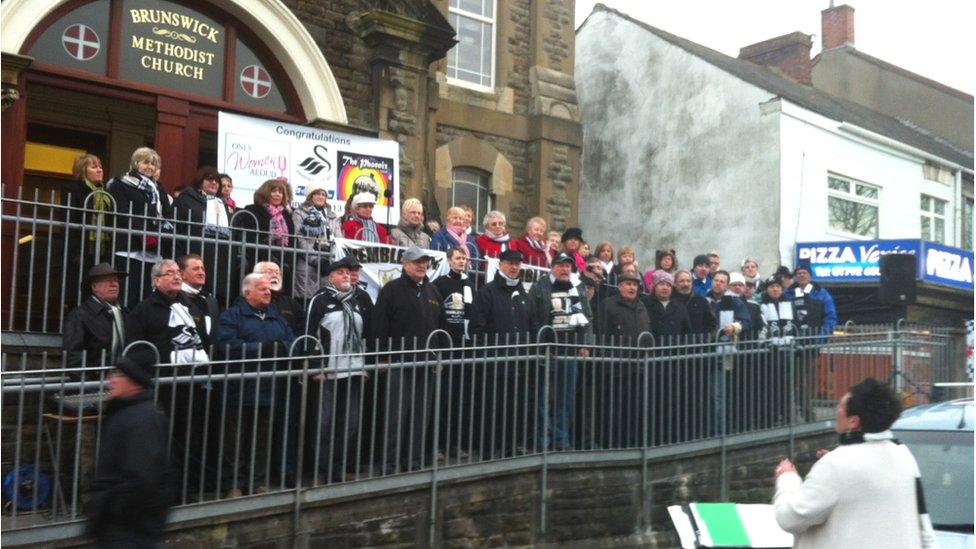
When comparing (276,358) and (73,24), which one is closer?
(276,358)

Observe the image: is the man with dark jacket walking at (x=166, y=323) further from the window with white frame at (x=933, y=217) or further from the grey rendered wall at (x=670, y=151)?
the window with white frame at (x=933, y=217)

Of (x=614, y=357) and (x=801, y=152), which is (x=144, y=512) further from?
(x=801, y=152)

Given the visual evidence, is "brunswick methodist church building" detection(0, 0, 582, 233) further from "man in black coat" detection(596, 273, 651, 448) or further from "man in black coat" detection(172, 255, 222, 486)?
"man in black coat" detection(596, 273, 651, 448)

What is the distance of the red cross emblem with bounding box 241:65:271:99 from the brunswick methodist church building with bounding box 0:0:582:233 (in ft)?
0.05

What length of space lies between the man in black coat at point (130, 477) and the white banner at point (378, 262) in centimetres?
510

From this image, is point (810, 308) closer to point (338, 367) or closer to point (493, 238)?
point (493, 238)

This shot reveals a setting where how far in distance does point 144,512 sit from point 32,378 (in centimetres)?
232

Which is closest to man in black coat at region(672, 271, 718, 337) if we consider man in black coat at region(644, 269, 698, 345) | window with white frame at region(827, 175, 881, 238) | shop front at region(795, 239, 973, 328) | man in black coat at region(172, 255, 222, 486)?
man in black coat at region(644, 269, 698, 345)

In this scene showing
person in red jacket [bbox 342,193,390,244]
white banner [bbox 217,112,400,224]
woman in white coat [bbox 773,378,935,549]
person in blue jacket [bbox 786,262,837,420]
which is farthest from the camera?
person in blue jacket [bbox 786,262,837,420]

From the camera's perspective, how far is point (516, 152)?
18391 mm

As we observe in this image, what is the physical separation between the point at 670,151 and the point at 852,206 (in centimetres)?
419

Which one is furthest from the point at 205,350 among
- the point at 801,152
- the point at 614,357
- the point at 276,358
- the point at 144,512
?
the point at 801,152

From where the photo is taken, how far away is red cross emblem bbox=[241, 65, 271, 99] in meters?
14.4

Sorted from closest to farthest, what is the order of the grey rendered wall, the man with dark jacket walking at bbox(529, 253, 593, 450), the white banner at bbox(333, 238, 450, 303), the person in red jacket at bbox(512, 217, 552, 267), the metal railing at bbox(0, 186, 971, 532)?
the metal railing at bbox(0, 186, 971, 532) < the man with dark jacket walking at bbox(529, 253, 593, 450) < the white banner at bbox(333, 238, 450, 303) < the person in red jacket at bbox(512, 217, 552, 267) < the grey rendered wall
